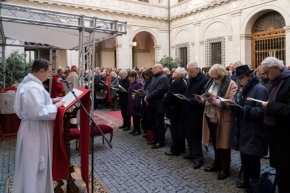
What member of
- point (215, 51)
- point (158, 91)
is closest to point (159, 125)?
point (158, 91)

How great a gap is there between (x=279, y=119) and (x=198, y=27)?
647 inches

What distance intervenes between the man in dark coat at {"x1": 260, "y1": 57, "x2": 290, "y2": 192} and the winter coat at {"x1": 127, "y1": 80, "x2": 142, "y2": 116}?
4704 millimetres

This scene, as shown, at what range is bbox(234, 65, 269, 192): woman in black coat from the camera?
12.1ft

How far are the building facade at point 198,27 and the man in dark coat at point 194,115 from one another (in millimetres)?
10442

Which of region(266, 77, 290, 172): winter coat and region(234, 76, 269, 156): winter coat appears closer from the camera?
region(266, 77, 290, 172): winter coat

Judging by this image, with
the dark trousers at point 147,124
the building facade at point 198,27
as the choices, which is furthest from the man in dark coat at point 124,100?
the building facade at point 198,27

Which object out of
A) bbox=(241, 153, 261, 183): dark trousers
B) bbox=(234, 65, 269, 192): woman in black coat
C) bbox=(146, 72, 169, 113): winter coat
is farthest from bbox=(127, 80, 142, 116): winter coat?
bbox=(241, 153, 261, 183): dark trousers

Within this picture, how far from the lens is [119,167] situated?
518cm

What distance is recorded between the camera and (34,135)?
3.19 meters

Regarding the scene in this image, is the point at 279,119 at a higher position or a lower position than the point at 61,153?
higher

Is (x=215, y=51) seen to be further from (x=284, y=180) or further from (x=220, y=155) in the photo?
(x=284, y=180)

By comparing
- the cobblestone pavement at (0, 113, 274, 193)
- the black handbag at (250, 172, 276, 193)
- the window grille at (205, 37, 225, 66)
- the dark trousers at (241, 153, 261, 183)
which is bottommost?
the cobblestone pavement at (0, 113, 274, 193)

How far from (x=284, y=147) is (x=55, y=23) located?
5194 mm

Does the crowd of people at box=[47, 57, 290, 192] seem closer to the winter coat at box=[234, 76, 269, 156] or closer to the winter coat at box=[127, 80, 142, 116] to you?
the winter coat at box=[234, 76, 269, 156]
